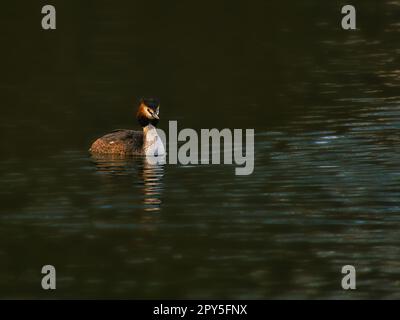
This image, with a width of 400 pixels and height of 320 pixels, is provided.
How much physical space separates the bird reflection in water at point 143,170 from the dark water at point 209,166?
0.06 meters

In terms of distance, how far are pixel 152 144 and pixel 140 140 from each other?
0.56 metres

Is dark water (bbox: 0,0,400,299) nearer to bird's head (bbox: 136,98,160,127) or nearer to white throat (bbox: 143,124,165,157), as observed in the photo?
white throat (bbox: 143,124,165,157)

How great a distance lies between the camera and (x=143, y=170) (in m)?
27.1

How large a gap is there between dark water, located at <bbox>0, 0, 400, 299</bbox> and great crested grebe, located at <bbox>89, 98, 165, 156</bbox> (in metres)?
0.34

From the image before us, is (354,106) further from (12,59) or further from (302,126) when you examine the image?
(12,59)

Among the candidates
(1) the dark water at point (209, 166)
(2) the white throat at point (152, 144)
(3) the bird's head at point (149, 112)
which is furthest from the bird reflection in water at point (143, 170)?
(3) the bird's head at point (149, 112)

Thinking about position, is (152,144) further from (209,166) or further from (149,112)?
(209,166)

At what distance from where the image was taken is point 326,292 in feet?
60.4

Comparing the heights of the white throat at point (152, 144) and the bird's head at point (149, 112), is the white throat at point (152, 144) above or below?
below

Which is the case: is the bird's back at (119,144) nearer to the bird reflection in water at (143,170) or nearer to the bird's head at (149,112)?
the bird reflection in water at (143,170)

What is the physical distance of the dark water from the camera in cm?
1959

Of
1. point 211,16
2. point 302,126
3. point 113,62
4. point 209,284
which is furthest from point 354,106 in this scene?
point 211,16

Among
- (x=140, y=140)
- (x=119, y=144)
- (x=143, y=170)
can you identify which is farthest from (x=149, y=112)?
(x=143, y=170)

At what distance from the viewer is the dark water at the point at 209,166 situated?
19.6 meters
